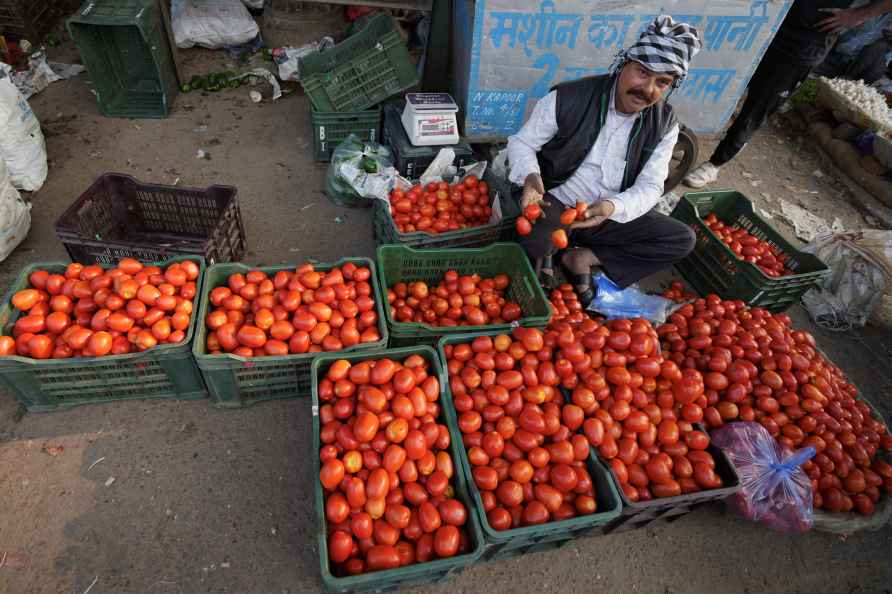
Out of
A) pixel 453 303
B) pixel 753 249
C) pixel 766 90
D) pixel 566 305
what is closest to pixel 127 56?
pixel 453 303

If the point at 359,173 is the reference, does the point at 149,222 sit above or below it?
below

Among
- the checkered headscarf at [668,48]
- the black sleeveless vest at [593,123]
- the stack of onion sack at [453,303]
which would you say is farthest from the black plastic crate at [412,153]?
the checkered headscarf at [668,48]

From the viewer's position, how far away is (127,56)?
16.8ft

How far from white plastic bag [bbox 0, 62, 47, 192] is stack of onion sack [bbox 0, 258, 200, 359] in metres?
1.76

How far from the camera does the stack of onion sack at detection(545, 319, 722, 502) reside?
7.93 feet

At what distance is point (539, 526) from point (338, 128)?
3.95 metres

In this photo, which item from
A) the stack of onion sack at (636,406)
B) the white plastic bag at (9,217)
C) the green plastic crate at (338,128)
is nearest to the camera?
the stack of onion sack at (636,406)

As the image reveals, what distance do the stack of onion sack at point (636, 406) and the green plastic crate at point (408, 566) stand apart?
0.67 metres

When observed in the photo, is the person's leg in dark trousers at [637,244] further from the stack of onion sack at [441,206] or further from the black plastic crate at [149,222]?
the black plastic crate at [149,222]

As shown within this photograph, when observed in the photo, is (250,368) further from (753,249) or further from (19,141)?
(753,249)

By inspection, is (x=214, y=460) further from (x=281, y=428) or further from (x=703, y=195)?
(x=703, y=195)

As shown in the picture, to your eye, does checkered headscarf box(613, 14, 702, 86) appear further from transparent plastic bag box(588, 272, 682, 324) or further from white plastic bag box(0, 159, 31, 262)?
white plastic bag box(0, 159, 31, 262)

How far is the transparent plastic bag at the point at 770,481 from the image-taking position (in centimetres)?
257

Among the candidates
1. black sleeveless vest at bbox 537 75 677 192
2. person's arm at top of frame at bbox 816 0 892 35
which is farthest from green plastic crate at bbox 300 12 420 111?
person's arm at top of frame at bbox 816 0 892 35
